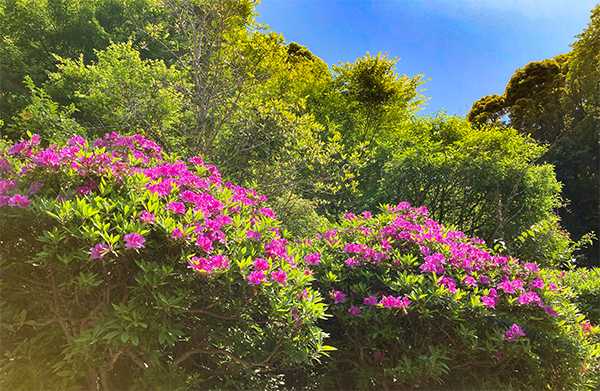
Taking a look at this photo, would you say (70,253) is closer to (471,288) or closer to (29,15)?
(471,288)

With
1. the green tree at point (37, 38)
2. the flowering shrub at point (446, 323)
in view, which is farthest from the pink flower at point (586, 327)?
the green tree at point (37, 38)

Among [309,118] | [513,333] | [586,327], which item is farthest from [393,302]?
[309,118]

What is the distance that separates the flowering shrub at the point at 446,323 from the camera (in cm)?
198

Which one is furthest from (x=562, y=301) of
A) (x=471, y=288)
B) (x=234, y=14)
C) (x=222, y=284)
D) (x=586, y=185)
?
(x=586, y=185)

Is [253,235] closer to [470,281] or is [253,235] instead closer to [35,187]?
[35,187]

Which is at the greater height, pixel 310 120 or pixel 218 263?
pixel 310 120

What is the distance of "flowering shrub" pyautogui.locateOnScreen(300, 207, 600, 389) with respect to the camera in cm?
198

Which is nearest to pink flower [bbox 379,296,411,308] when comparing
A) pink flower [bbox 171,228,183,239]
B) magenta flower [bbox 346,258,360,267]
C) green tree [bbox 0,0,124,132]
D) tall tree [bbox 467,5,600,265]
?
magenta flower [bbox 346,258,360,267]

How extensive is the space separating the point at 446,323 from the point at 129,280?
197 centimetres

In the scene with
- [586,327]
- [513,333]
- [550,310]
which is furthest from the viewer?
[586,327]

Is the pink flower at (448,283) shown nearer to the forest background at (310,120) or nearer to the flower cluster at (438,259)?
the flower cluster at (438,259)

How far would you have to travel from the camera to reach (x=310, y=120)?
5227 mm

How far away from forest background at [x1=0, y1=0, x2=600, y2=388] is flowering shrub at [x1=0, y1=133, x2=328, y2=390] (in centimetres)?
38

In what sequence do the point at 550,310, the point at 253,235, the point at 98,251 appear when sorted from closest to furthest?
1. the point at 98,251
2. the point at 253,235
3. the point at 550,310
